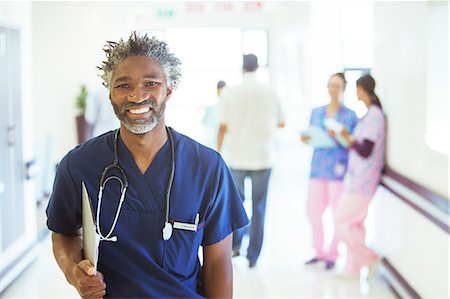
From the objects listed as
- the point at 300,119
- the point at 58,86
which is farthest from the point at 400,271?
the point at 58,86

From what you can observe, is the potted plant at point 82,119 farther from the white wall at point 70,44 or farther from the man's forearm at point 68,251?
the man's forearm at point 68,251

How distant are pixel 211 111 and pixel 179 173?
2604 mm

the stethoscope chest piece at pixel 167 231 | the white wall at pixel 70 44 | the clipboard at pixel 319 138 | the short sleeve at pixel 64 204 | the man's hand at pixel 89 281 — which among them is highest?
the white wall at pixel 70 44

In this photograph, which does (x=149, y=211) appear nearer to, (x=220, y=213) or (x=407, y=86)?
(x=220, y=213)

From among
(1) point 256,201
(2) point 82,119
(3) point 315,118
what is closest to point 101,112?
(1) point 256,201

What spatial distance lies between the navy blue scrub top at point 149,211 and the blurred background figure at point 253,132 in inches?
71.5

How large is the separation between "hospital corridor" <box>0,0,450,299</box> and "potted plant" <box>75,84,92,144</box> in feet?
0.09

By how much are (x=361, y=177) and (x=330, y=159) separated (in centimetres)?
24

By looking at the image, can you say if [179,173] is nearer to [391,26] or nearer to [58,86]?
[391,26]

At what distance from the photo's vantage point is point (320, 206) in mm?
3186

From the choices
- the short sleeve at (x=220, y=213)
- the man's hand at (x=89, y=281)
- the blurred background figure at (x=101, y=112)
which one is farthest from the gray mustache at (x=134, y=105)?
the blurred background figure at (x=101, y=112)

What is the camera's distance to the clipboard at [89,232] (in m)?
1.06

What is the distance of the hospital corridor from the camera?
119 cm

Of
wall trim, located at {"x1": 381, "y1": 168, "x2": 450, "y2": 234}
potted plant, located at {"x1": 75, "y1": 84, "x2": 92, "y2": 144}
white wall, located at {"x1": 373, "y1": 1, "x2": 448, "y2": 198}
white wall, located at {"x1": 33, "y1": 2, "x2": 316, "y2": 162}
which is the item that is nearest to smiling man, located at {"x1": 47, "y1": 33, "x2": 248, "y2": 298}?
wall trim, located at {"x1": 381, "y1": 168, "x2": 450, "y2": 234}
